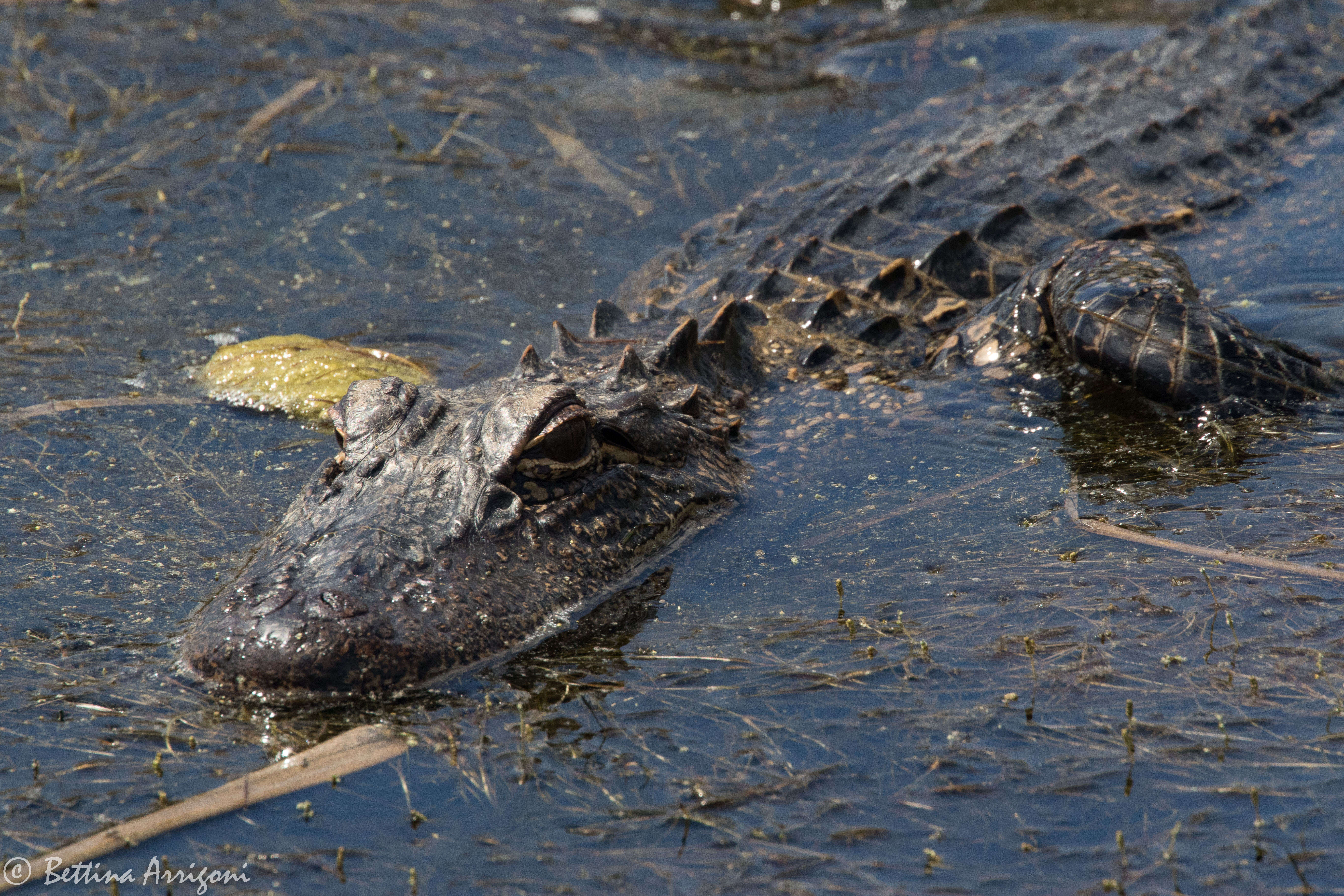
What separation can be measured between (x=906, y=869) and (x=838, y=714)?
1.94ft

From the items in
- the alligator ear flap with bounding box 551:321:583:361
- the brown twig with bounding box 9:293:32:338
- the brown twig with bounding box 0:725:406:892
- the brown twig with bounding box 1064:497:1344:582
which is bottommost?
the brown twig with bounding box 1064:497:1344:582

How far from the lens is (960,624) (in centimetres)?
348

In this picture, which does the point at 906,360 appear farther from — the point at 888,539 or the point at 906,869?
the point at 906,869

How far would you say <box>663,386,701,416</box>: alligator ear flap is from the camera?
447 cm

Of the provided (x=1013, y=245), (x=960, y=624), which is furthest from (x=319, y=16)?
(x=960, y=624)

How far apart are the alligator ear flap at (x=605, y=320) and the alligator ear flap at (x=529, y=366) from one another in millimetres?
647

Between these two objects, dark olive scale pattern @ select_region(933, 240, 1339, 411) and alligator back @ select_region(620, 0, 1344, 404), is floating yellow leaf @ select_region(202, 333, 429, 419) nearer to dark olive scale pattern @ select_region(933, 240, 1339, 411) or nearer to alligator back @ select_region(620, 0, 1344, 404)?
alligator back @ select_region(620, 0, 1344, 404)

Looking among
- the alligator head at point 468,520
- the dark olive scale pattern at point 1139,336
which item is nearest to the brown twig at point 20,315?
the alligator head at point 468,520

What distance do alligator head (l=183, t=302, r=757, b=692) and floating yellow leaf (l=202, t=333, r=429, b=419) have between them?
121 centimetres

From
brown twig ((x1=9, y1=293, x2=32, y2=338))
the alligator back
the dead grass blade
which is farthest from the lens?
the dead grass blade

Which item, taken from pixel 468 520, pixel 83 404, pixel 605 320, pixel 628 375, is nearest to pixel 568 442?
pixel 468 520

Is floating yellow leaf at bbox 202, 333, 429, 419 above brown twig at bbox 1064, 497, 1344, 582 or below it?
above

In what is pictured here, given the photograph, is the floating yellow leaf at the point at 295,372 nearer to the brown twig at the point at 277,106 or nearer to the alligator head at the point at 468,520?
the alligator head at the point at 468,520

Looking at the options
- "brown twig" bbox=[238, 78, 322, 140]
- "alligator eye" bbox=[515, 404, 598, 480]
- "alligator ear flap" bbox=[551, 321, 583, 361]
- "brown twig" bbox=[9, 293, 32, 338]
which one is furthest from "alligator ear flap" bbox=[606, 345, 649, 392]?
"brown twig" bbox=[238, 78, 322, 140]
